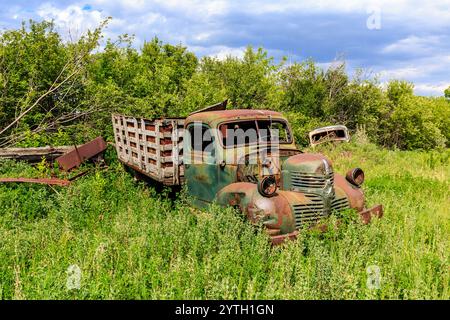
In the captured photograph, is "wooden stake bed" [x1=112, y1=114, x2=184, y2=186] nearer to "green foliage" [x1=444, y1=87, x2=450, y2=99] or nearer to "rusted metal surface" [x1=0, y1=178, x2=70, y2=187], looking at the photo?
"rusted metal surface" [x1=0, y1=178, x2=70, y2=187]

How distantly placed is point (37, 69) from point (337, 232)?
9.73 meters

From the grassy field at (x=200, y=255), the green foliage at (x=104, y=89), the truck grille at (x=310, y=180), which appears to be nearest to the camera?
Result: the grassy field at (x=200, y=255)

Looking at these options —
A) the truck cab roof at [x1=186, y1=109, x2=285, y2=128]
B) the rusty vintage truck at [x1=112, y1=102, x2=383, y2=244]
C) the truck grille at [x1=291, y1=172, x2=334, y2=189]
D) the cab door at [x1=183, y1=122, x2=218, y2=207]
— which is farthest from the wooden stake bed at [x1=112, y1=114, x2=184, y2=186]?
the truck grille at [x1=291, y1=172, x2=334, y2=189]

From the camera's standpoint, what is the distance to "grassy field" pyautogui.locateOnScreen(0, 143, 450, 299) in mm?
3693

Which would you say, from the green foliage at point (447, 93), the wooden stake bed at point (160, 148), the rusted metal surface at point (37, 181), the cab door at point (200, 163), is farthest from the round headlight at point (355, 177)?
the green foliage at point (447, 93)

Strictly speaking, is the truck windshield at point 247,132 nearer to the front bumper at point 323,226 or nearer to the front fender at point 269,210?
the front fender at point 269,210

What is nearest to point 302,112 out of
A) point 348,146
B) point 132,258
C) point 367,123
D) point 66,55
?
point 348,146

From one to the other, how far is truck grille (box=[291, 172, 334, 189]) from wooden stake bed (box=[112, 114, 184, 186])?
2.41 meters

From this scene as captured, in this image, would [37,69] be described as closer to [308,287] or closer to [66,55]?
[66,55]

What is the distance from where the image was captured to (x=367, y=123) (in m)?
25.1

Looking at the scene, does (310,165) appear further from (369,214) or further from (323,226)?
(369,214)

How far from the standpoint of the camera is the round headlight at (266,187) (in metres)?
4.90

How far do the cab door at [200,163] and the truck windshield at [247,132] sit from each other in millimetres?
226
